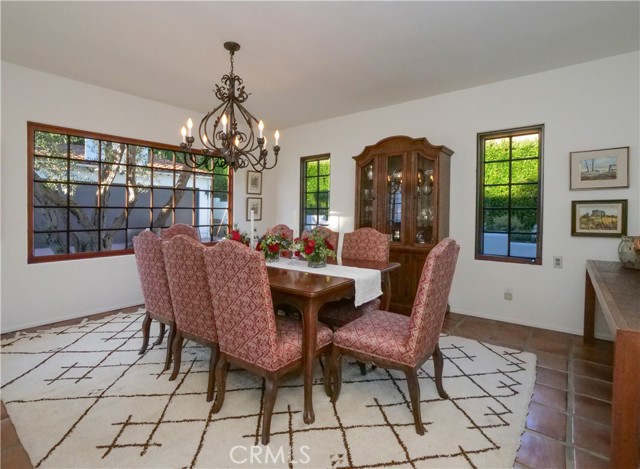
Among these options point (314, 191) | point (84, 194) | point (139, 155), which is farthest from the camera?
point (314, 191)

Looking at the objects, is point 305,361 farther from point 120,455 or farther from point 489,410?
point 489,410

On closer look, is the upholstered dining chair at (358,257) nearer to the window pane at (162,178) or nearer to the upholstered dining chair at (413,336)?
the upholstered dining chair at (413,336)

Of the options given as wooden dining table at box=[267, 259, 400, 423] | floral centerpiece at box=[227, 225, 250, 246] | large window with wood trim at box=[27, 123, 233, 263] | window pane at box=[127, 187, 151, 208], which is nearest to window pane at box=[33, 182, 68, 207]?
large window with wood trim at box=[27, 123, 233, 263]

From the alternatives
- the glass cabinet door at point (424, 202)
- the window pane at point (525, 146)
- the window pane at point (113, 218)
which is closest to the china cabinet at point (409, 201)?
the glass cabinet door at point (424, 202)

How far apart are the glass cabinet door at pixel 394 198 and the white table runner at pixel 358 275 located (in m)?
1.59

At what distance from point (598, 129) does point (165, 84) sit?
446 cm

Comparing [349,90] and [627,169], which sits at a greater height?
[349,90]

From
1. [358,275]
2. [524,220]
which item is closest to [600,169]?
[524,220]

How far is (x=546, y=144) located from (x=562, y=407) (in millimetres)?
2544

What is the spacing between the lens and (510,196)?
371 cm

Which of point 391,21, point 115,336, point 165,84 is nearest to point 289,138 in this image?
point 165,84

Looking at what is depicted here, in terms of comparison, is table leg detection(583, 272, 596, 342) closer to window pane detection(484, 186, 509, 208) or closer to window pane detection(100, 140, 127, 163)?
window pane detection(484, 186, 509, 208)

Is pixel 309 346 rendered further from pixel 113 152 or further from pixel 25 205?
pixel 113 152

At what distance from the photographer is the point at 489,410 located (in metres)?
2.02
